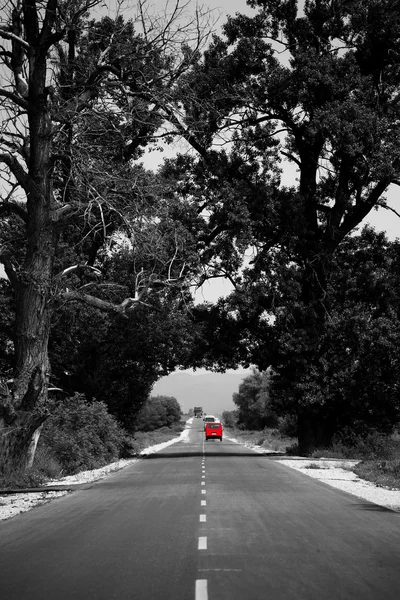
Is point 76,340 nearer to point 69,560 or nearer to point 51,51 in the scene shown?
point 51,51

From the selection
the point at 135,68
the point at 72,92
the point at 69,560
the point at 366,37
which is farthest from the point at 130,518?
the point at 366,37

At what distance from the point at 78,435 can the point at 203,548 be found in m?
21.6

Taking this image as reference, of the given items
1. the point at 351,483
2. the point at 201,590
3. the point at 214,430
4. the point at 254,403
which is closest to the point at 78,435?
the point at 351,483

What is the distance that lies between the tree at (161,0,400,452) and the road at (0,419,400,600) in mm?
20746

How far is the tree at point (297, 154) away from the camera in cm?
3706

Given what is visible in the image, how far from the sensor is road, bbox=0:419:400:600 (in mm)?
7703

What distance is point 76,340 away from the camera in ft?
136

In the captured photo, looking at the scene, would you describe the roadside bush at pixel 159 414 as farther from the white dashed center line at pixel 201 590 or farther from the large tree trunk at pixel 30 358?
the white dashed center line at pixel 201 590

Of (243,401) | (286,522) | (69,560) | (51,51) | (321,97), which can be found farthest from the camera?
(243,401)

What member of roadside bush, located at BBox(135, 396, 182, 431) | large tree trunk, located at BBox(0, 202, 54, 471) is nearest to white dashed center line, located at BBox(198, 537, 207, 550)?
large tree trunk, located at BBox(0, 202, 54, 471)

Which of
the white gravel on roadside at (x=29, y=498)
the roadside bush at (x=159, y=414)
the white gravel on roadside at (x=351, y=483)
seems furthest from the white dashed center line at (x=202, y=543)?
the roadside bush at (x=159, y=414)

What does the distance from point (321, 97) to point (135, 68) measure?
1675 cm

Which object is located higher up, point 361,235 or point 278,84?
point 278,84

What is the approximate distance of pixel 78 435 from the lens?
31.1 meters
